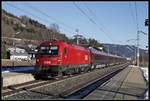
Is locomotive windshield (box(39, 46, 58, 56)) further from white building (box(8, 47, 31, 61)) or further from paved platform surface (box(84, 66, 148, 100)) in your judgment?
white building (box(8, 47, 31, 61))

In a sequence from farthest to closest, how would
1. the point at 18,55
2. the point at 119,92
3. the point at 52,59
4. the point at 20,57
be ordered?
1. the point at 20,57
2. the point at 18,55
3. the point at 52,59
4. the point at 119,92

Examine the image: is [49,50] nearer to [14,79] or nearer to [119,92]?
[14,79]

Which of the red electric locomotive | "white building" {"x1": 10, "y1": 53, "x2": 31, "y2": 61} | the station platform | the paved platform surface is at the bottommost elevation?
the paved platform surface

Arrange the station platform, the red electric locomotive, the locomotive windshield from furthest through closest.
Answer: the locomotive windshield
the red electric locomotive
the station platform

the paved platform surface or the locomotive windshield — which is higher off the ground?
the locomotive windshield

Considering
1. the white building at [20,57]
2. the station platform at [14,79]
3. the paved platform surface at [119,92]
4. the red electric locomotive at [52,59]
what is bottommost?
the paved platform surface at [119,92]

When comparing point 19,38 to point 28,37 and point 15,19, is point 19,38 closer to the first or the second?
point 28,37

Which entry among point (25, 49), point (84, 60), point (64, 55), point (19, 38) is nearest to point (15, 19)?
point (19, 38)

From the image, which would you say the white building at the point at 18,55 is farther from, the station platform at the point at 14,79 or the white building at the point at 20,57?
the station platform at the point at 14,79

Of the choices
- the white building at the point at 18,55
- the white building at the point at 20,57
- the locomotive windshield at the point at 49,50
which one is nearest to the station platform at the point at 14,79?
the locomotive windshield at the point at 49,50

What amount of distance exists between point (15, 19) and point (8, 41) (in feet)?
179

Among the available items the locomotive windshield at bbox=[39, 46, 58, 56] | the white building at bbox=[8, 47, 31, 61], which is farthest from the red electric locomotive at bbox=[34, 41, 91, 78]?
the white building at bbox=[8, 47, 31, 61]

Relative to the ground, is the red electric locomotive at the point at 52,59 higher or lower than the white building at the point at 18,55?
lower

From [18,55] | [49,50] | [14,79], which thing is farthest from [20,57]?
[14,79]
